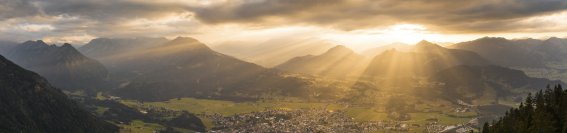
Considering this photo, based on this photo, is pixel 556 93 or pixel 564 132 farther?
pixel 556 93

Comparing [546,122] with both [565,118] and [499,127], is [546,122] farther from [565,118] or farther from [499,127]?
[499,127]

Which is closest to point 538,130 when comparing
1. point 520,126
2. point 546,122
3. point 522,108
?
point 546,122

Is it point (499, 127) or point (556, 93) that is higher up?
point (556, 93)

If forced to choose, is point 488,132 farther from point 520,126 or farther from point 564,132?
point 564,132

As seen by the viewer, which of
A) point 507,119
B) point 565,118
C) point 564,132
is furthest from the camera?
point 507,119

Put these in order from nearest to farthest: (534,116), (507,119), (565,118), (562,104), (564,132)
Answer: (564,132) < (565,118) < (534,116) < (562,104) < (507,119)

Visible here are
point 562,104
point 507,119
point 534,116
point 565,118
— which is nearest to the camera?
point 565,118

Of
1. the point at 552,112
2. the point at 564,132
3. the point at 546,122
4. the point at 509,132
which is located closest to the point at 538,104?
the point at 552,112

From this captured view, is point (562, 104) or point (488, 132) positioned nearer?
point (562, 104)

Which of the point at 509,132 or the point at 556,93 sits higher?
the point at 556,93
